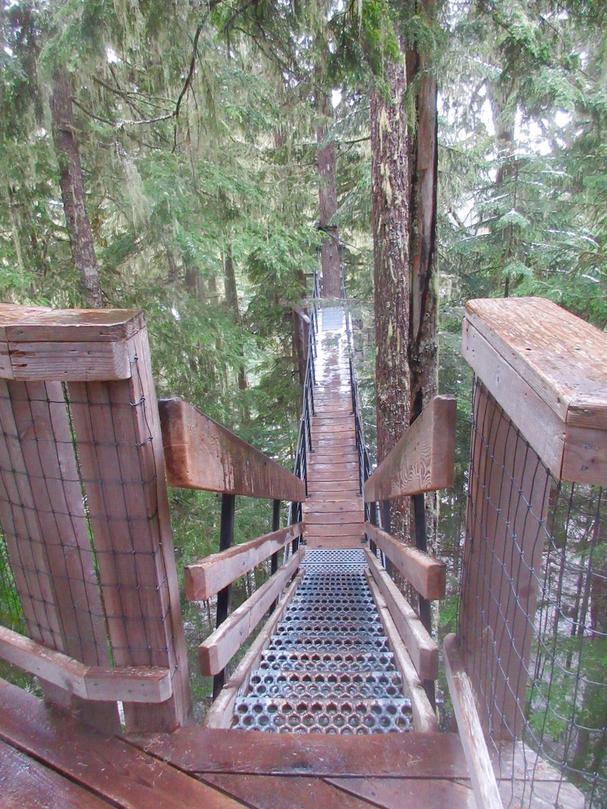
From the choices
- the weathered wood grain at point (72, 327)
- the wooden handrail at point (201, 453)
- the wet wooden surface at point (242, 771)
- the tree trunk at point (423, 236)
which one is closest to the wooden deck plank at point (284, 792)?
the wet wooden surface at point (242, 771)

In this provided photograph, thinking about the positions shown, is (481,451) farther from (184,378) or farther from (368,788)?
(184,378)

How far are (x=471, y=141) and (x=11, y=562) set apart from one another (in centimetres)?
1138

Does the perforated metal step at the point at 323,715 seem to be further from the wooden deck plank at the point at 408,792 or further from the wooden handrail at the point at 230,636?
the wooden deck plank at the point at 408,792

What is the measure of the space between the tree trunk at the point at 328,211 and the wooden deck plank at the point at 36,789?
906 cm

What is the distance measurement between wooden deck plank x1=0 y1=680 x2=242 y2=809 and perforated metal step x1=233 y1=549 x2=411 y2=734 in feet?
1.51

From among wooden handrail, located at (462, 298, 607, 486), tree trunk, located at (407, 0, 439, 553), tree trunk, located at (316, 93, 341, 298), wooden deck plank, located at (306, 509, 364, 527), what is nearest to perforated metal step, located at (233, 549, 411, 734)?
tree trunk, located at (407, 0, 439, 553)

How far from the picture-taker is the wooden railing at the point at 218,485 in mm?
1213

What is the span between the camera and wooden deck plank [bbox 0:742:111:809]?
107cm

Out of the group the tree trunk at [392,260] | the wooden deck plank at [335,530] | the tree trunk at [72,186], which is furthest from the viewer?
the wooden deck plank at [335,530]

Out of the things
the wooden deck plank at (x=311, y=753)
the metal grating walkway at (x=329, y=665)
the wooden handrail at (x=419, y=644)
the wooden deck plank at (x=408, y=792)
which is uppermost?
the wooden handrail at (x=419, y=644)

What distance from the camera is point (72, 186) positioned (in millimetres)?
5379

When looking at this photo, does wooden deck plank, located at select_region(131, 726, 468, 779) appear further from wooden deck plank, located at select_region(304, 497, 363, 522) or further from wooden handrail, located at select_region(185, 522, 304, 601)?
wooden deck plank, located at select_region(304, 497, 363, 522)

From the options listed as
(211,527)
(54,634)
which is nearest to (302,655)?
(54,634)

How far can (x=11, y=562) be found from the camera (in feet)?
4.25
